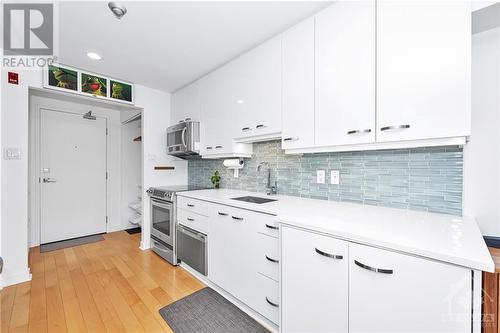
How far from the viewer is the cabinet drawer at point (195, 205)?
80.4 inches

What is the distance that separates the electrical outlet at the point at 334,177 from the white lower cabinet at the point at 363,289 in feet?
2.43

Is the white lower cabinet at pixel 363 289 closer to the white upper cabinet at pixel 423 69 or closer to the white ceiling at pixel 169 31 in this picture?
the white upper cabinet at pixel 423 69

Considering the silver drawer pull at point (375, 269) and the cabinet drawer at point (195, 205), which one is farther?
the cabinet drawer at point (195, 205)

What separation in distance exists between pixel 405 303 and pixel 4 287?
10.8 feet

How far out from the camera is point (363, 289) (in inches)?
37.3

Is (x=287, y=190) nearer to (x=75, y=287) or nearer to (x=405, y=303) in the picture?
(x=405, y=303)

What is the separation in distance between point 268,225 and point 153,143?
2467 millimetres

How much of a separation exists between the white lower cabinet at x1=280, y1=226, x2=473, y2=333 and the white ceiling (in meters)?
1.58

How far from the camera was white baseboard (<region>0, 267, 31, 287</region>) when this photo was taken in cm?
203

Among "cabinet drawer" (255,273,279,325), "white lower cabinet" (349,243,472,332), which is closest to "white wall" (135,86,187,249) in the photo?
"cabinet drawer" (255,273,279,325)

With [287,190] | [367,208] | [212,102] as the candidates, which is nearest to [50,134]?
[212,102]

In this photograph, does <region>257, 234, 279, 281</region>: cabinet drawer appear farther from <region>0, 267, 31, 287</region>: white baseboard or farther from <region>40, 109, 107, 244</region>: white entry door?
<region>40, 109, 107, 244</region>: white entry door

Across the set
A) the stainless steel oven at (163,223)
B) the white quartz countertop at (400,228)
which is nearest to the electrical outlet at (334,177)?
the white quartz countertop at (400,228)

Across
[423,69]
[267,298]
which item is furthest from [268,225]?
[423,69]
